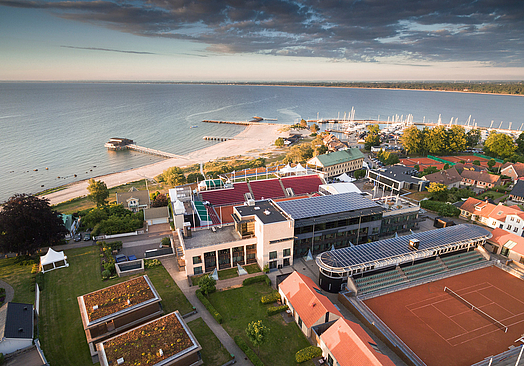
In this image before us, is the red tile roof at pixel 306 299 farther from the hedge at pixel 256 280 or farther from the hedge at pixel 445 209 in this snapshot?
the hedge at pixel 445 209

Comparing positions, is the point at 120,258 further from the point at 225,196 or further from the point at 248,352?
the point at 248,352

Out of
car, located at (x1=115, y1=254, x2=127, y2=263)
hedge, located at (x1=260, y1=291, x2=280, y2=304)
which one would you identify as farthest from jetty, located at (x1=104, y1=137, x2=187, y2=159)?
hedge, located at (x1=260, y1=291, x2=280, y2=304)

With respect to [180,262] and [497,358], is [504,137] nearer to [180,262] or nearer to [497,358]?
[497,358]

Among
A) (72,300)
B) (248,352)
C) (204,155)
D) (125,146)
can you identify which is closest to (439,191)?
(248,352)

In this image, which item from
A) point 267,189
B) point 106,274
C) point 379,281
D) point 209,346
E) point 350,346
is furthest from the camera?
point 267,189

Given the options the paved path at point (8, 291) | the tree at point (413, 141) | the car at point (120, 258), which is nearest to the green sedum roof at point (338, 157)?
the tree at point (413, 141)

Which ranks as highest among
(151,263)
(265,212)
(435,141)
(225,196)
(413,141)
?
(435,141)

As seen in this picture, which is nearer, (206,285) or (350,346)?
(350,346)
